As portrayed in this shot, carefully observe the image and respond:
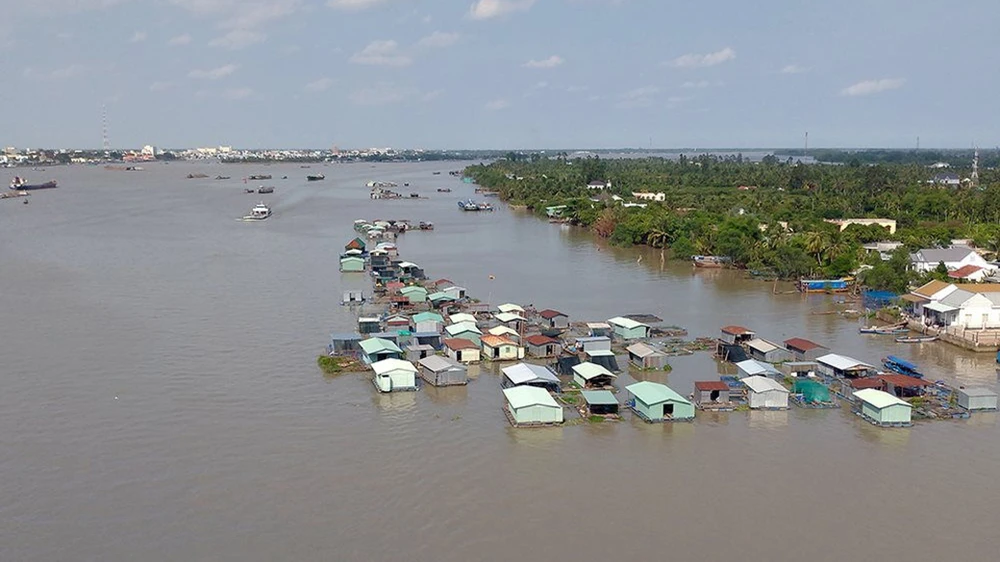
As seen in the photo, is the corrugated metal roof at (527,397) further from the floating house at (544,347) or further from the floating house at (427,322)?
the floating house at (427,322)

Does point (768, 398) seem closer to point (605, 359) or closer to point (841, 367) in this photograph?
point (841, 367)

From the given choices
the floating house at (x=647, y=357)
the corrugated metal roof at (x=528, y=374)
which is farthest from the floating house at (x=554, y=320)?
the corrugated metal roof at (x=528, y=374)

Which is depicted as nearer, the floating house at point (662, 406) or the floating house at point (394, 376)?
the floating house at point (662, 406)

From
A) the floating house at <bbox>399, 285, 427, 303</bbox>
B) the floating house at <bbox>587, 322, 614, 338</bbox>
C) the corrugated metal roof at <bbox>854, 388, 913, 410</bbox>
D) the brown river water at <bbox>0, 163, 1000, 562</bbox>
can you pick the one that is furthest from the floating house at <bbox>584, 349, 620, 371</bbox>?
the floating house at <bbox>399, 285, 427, 303</bbox>

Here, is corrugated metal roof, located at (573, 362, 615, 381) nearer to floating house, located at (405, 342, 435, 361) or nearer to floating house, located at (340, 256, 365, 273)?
floating house, located at (405, 342, 435, 361)

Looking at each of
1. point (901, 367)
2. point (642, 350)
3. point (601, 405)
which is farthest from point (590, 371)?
point (901, 367)

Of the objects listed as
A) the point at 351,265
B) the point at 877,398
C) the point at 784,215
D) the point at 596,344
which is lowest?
the point at 877,398

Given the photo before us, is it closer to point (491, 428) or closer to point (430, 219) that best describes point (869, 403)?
point (491, 428)
